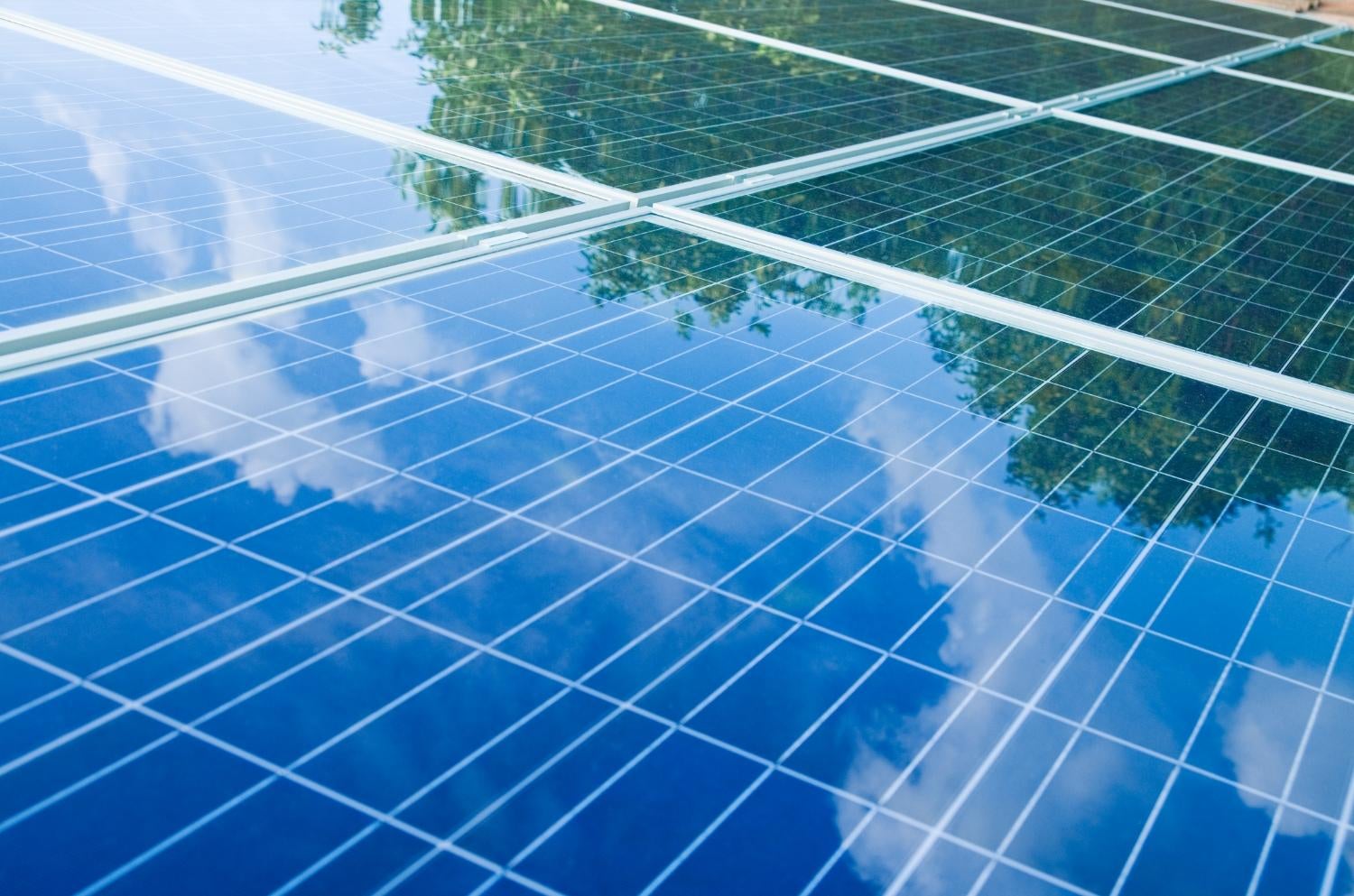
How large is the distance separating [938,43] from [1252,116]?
3384mm

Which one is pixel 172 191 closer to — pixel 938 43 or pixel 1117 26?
pixel 938 43

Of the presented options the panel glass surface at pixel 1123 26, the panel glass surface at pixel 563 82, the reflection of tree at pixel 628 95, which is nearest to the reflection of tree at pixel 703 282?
the panel glass surface at pixel 563 82

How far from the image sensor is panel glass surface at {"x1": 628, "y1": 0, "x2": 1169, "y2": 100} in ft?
43.4

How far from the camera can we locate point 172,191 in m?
6.65

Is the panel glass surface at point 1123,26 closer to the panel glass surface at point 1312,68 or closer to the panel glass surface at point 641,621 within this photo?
the panel glass surface at point 1312,68

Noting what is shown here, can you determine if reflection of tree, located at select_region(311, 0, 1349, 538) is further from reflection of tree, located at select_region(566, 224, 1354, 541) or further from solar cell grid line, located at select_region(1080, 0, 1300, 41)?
solar cell grid line, located at select_region(1080, 0, 1300, 41)

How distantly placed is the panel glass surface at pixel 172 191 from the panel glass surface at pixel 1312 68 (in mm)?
11958

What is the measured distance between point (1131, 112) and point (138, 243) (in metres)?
9.13

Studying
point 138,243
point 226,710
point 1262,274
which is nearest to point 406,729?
point 226,710

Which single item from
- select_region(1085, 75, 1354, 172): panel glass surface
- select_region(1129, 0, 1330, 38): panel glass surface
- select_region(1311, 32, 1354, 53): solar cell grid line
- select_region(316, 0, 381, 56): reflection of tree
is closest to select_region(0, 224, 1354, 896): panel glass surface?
select_region(316, 0, 381, 56): reflection of tree

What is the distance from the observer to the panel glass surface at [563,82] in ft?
28.5

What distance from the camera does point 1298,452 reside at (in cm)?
543

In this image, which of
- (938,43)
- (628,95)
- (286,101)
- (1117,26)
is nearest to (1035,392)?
(286,101)

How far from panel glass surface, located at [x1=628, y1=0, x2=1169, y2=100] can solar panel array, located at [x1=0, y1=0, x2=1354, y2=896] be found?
468 centimetres
